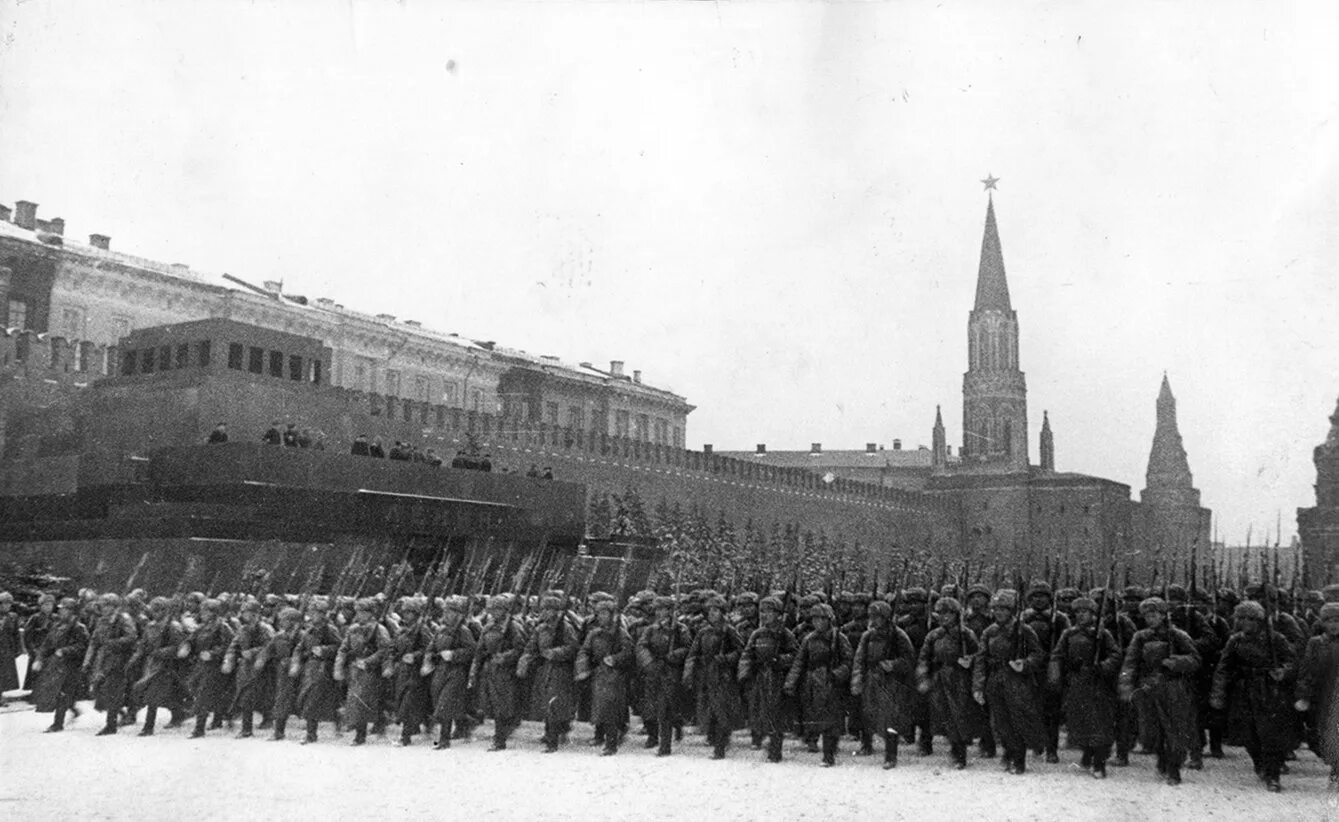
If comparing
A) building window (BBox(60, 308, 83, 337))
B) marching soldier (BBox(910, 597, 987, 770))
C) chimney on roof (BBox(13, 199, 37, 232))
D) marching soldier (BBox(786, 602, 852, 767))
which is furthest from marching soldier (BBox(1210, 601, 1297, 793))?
chimney on roof (BBox(13, 199, 37, 232))

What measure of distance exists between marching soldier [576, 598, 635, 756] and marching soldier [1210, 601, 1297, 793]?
4738mm

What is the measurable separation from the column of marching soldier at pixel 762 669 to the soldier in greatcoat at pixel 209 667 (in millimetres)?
21

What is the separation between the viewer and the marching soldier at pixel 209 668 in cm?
1204

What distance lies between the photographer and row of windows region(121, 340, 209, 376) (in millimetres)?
28391

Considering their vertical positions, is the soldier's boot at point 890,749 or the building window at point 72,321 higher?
the building window at point 72,321

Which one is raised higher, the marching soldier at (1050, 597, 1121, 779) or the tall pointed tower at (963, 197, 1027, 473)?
the tall pointed tower at (963, 197, 1027, 473)

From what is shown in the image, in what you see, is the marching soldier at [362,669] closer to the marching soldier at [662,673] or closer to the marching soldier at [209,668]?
the marching soldier at [209,668]

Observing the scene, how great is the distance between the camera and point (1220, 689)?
962cm

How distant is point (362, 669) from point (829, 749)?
4.34 metres

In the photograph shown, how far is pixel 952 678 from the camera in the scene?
10.3m

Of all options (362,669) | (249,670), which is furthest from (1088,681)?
(249,670)

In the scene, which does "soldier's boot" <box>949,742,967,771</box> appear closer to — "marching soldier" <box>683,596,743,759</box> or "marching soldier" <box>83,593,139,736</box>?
"marching soldier" <box>683,596,743,759</box>

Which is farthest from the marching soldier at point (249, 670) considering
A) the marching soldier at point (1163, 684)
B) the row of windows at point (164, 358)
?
the row of windows at point (164, 358)

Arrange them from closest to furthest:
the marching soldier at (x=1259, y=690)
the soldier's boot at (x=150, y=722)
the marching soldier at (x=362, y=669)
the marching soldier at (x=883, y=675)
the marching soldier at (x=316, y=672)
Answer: the marching soldier at (x=1259, y=690)
the marching soldier at (x=883, y=675)
the marching soldier at (x=362, y=669)
the marching soldier at (x=316, y=672)
the soldier's boot at (x=150, y=722)
